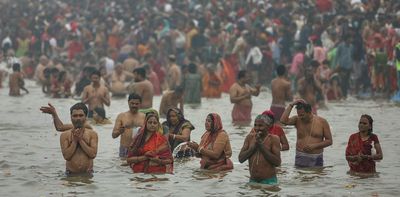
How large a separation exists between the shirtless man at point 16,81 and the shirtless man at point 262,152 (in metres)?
15.3

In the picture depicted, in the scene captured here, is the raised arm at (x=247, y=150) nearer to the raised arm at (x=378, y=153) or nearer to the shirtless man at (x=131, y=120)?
the raised arm at (x=378, y=153)

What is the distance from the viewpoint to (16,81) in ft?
87.2

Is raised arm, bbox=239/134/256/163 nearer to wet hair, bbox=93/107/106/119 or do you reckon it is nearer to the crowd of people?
the crowd of people

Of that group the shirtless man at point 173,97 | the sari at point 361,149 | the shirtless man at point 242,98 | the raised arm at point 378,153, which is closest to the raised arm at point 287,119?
the sari at point 361,149

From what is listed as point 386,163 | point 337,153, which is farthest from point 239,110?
Answer: point 386,163

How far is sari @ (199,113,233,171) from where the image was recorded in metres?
13.0

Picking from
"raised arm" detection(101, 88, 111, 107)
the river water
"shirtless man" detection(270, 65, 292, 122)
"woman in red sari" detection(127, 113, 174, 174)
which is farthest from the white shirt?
"woman in red sari" detection(127, 113, 174, 174)

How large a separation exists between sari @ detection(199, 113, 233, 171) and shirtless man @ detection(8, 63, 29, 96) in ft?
45.6

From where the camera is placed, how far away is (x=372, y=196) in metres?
11.5

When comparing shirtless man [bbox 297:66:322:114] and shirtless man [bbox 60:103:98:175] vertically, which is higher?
shirtless man [bbox 297:66:322:114]

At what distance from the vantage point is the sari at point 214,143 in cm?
1297

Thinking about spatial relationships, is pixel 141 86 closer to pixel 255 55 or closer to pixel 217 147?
pixel 217 147

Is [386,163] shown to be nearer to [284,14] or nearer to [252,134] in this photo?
[252,134]

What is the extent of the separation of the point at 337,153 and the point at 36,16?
87.4ft
